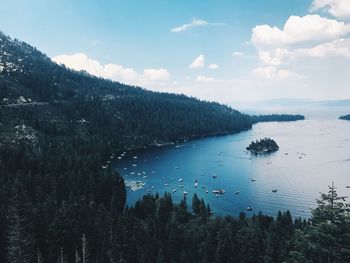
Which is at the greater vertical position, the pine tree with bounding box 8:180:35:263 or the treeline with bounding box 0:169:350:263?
the pine tree with bounding box 8:180:35:263

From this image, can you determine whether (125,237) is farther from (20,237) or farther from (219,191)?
(219,191)

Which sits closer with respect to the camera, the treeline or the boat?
the treeline

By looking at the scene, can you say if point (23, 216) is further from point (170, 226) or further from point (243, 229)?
point (243, 229)

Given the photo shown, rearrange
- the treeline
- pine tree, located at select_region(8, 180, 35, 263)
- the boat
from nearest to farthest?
1. pine tree, located at select_region(8, 180, 35, 263)
2. the treeline
3. the boat

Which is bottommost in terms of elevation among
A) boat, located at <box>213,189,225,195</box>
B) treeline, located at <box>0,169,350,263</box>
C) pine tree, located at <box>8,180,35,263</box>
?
boat, located at <box>213,189,225,195</box>

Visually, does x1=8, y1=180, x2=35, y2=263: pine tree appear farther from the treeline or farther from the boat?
the boat

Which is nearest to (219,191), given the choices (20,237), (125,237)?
(125,237)

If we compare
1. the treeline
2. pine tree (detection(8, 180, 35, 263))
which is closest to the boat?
the treeline

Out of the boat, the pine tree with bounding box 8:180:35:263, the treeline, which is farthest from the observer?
the boat

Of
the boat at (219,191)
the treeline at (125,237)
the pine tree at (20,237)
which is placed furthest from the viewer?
the boat at (219,191)

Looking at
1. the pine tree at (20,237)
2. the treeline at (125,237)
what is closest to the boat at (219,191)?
the treeline at (125,237)

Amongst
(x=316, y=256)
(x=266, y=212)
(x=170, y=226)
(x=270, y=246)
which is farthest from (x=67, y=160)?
(x=316, y=256)

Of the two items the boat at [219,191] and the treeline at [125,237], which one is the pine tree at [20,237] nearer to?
the treeline at [125,237]
